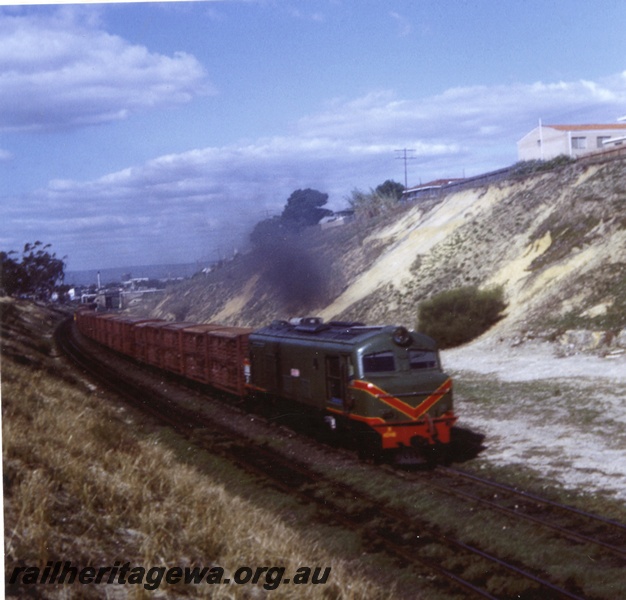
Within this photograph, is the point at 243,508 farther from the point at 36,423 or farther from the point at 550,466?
the point at 550,466

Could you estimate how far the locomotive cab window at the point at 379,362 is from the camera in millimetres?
15969

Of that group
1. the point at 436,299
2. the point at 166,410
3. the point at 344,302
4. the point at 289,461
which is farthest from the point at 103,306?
the point at 289,461

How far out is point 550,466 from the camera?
16000 millimetres

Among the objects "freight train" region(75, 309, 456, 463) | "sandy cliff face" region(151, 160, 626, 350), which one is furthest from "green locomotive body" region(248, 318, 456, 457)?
"sandy cliff face" region(151, 160, 626, 350)

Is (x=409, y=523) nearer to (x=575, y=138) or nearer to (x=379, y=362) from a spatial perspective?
(x=379, y=362)

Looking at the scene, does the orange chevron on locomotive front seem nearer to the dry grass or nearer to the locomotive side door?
the locomotive side door

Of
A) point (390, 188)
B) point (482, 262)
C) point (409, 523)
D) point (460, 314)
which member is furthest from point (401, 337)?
point (390, 188)

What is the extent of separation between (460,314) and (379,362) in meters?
22.7

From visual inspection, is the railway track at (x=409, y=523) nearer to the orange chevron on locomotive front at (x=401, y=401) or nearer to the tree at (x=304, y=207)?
the orange chevron on locomotive front at (x=401, y=401)

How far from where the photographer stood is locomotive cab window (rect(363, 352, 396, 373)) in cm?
1597

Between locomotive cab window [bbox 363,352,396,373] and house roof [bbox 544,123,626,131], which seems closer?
locomotive cab window [bbox 363,352,396,373]

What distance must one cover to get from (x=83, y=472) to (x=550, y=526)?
758cm

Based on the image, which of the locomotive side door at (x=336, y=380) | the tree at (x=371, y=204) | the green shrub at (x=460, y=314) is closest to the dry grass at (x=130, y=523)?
the locomotive side door at (x=336, y=380)

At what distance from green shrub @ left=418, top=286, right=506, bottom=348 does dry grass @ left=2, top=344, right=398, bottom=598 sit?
24762 millimetres
